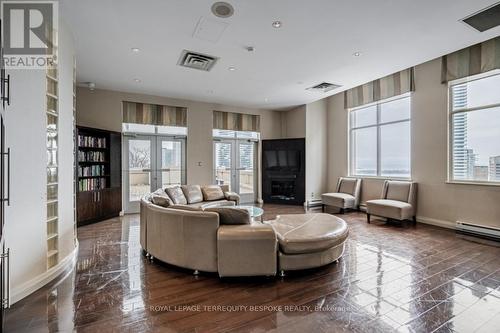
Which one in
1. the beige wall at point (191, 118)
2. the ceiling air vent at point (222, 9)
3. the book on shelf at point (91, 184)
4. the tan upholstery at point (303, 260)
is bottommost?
the tan upholstery at point (303, 260)

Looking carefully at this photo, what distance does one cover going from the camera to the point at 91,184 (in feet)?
18.2

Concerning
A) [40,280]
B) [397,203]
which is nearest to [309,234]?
[40,280]

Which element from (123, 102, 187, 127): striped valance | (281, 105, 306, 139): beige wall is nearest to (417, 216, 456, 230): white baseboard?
(281, 105, 306, 139): beige wall

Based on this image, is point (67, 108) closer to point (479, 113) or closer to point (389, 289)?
point (389, 289)

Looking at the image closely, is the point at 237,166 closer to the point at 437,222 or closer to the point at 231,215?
the point at 231,215

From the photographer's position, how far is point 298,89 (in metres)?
6.22

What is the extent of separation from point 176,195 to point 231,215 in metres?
3.03

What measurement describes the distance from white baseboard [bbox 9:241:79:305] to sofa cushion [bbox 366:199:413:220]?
5.58m

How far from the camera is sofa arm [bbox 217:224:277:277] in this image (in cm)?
275

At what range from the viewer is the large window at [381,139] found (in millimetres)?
5863

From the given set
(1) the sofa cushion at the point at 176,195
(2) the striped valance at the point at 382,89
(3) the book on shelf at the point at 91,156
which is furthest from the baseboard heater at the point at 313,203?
(3) the book on shelf at the point at 91,156

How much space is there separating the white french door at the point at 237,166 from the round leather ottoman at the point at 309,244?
4664 millimetres

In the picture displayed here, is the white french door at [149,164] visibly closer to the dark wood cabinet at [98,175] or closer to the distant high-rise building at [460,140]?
the dark wood cabinet at [98,175]

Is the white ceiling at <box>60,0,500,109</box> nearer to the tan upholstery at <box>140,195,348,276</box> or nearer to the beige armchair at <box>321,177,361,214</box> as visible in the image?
the tan upholstery at <box>140,195,348,276</box>
